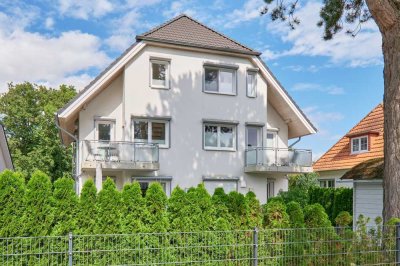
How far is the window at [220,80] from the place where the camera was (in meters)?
20.0

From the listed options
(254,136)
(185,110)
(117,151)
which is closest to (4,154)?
(117,151)

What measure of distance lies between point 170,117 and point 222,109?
256 centimetres

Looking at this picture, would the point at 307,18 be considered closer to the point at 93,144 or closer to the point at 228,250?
the point at 228,250

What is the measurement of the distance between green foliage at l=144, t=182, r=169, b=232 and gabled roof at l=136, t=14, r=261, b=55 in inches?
433

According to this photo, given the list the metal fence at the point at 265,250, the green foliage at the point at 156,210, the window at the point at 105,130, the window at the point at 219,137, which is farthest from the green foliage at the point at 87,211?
the window at the point at 219,137

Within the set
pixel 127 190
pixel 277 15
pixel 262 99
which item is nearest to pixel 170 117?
pixel 262 99

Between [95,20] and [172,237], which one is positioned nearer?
[172,237]

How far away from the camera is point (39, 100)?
123ft

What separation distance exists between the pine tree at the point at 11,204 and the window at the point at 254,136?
14.0 meters

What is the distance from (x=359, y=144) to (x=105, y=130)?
14.0 metres

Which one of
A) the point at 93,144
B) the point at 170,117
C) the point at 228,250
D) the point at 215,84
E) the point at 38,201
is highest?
the point at 215,84

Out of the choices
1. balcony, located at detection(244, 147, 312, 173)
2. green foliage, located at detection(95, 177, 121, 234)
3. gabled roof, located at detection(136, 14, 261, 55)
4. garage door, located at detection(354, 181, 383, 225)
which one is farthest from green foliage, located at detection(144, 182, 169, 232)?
balcony, located at detection(244, 147, 312, 173)

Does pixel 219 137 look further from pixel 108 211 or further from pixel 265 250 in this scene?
pixel 265 250

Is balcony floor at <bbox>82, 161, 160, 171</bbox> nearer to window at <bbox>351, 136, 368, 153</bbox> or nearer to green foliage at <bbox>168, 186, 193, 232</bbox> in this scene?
green foliage at <bbox>168, 186, 193, 232</bbox>
